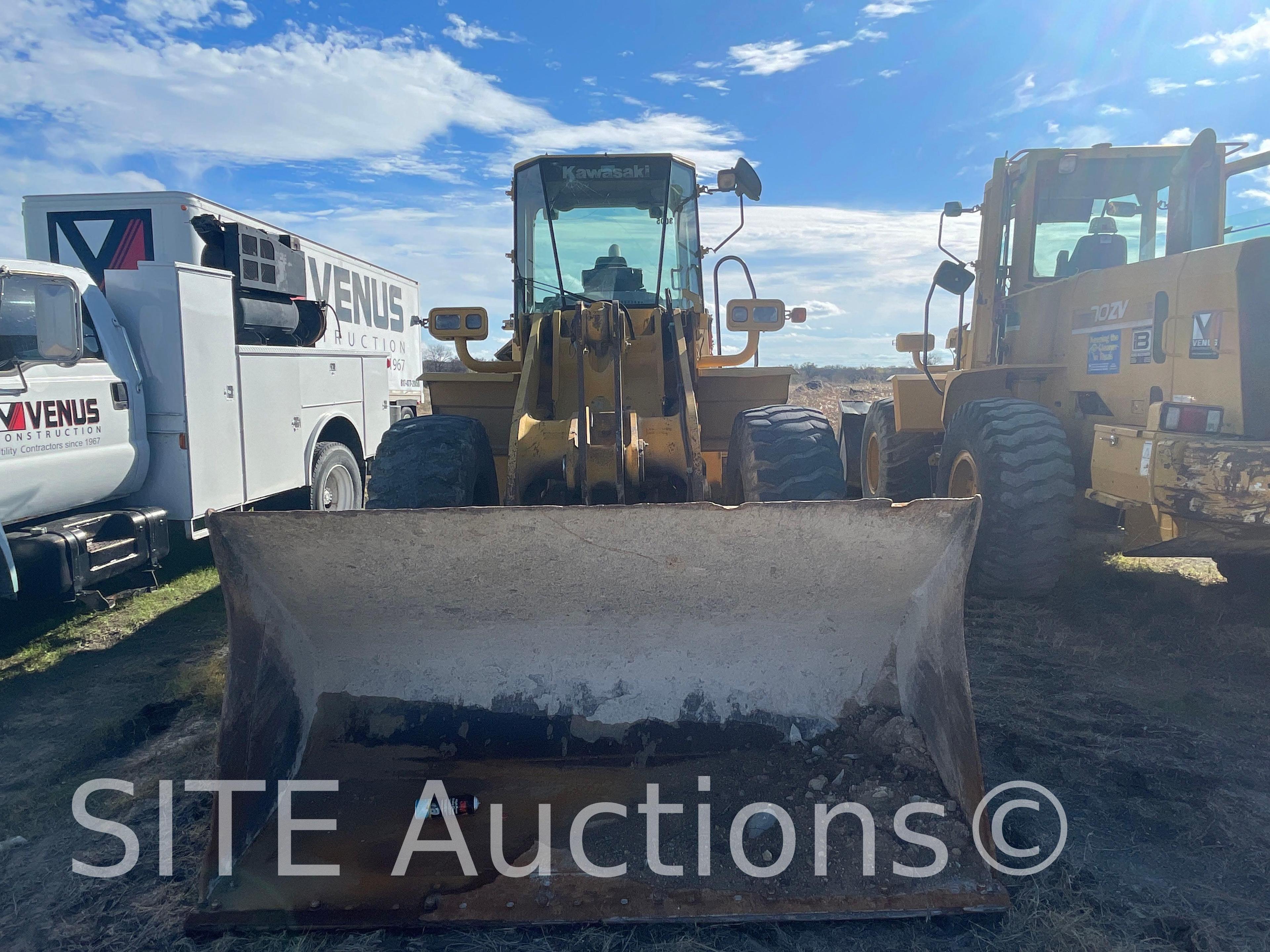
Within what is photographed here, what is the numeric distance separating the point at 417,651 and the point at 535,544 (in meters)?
0.66

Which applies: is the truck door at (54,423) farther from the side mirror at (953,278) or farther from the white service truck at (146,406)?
the side mirror at (953,278)

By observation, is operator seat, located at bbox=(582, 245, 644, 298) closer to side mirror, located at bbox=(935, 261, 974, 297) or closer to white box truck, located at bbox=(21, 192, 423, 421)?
side mirror, located at bbox=(935, 261, 974, 297)

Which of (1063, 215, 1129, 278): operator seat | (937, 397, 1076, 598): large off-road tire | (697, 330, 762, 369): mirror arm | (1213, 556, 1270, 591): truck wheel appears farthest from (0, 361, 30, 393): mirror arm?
(1213, 556, 1270, 591): truck wheel

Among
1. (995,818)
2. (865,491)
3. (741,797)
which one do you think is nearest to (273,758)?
(741,797)

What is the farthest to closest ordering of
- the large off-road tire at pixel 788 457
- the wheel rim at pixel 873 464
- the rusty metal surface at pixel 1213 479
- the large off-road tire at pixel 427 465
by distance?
the wheel rim at pixel 873 464
the large off-road tire at pixel 427 465
the large off-road tire at pixel 788 457
the rusty metal surface at pixel 1213 479

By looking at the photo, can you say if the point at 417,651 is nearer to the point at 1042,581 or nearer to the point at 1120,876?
the point at 1120,876

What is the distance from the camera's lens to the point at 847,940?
2436 mm

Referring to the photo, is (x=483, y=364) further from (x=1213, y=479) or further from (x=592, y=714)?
(x=1213, y=479)

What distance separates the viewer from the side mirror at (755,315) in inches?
201

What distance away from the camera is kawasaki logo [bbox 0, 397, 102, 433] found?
470cm

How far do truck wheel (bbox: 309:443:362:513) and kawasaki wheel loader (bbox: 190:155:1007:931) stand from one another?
420 centimetres

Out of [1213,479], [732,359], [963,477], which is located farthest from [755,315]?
[1213,479]

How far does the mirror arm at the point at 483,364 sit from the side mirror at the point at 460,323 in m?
0.08

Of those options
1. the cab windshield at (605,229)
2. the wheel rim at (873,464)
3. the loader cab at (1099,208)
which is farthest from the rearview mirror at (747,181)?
the wheel rim at (873,464)
